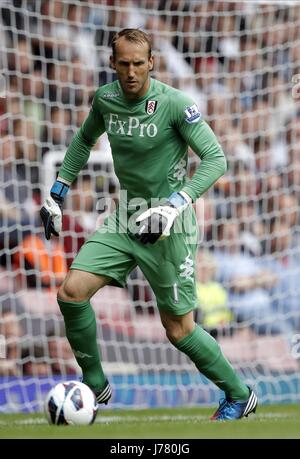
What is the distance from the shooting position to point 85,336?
19.6ft

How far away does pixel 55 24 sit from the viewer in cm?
891

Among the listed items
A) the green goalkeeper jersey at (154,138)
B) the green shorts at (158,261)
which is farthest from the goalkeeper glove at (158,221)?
the green shorts at (158,261)

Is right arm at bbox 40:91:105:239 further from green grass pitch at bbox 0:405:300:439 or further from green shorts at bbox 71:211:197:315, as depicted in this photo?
green grass pitch at bbox 0:405:300:439

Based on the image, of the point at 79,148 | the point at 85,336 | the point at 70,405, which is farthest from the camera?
the point at 79,148

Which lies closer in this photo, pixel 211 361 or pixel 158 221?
pixel 158 221

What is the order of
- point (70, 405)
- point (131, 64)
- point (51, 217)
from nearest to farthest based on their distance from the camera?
1. point (70, 405)
2. point (131, 64)
3. point (51, 217)

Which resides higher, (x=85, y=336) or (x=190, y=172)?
(x=190, y=172)

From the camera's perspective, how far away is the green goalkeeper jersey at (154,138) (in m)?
5.78

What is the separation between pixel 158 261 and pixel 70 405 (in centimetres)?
108

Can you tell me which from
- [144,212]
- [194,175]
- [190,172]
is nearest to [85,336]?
[144,212]

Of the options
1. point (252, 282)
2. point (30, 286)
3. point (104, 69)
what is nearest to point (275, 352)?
point (252, 282)

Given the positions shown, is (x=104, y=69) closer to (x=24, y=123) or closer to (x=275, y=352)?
(x=24, y=123)

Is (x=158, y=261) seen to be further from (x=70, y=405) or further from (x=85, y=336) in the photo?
(x=70, y=405)

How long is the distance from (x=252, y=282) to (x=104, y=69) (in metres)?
2.29
